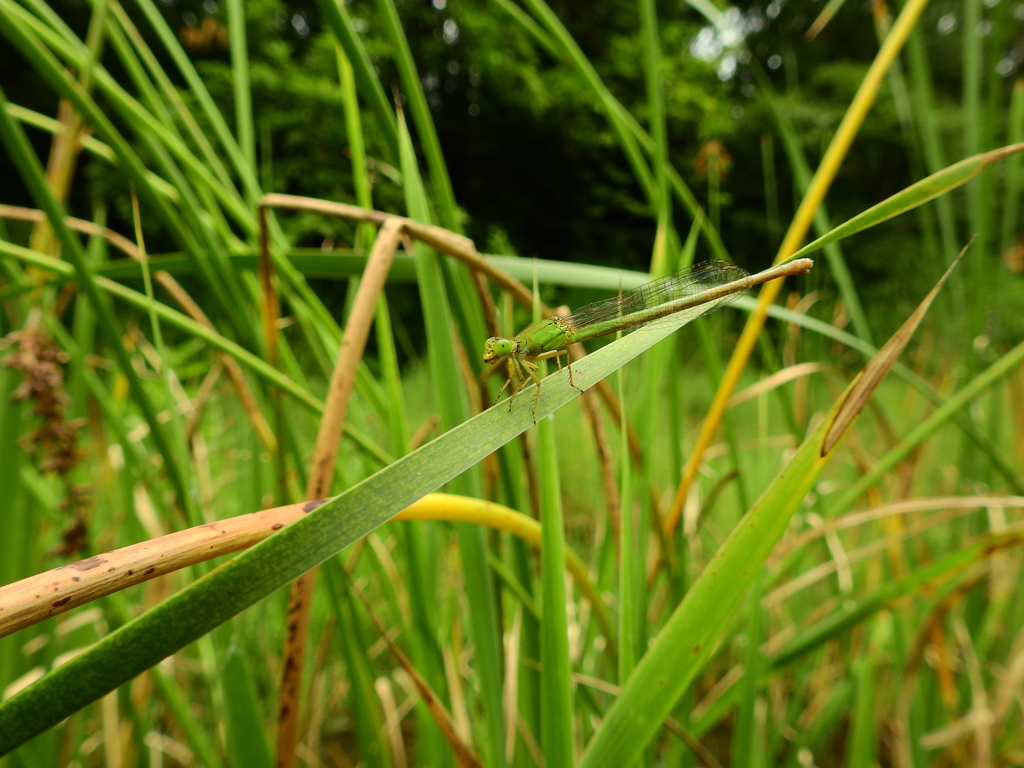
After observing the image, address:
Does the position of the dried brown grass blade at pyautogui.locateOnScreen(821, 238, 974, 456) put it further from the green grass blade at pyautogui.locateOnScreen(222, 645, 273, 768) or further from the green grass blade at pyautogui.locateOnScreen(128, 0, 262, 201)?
the green grass blade at pyautogui.locateOnScreen(128, 0, 262, 201)

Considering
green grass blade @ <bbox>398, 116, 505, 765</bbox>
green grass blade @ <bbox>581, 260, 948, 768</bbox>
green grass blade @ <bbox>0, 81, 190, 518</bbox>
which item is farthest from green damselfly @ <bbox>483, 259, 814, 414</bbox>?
green grass blade @ <bbox>0, 81, 190, 518</bbox>

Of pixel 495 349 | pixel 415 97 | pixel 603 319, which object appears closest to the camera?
pixel 415 97

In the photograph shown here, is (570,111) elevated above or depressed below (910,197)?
above

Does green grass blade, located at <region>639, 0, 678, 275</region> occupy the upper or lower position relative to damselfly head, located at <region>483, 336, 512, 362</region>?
upper

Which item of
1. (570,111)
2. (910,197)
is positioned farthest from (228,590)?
(570,111)

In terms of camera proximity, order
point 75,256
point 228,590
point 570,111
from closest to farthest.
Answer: point 228,590 → point 75,256 → point 570,111

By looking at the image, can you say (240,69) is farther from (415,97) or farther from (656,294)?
(656,294)

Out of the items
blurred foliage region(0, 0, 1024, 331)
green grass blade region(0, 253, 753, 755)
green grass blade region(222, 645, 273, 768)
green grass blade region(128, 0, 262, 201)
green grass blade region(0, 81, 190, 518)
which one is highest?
blurred foliage region(0, 0, 1024, 331)
